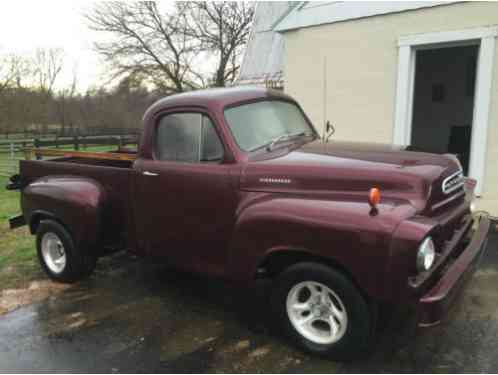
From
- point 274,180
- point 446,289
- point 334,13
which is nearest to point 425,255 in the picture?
point 446,289

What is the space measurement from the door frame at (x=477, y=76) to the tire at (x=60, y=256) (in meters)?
5.54

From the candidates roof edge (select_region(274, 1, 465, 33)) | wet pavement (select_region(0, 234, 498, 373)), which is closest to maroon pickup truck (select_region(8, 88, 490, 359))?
wet pavement (select_region(0, 234, 498, 373))

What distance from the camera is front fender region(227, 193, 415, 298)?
104 inches

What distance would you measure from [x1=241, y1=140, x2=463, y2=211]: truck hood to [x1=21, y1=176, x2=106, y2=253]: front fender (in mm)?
1791

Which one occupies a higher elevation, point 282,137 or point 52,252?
point 282,137

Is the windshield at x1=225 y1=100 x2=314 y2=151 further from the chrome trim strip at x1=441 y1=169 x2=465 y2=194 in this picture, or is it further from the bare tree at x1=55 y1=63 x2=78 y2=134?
the bare tree at x1=55 y1=63 x2=78 y2=134

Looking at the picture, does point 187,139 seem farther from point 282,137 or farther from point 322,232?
point 322,232

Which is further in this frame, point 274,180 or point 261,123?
point 261,123

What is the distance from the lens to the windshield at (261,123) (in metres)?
3.61

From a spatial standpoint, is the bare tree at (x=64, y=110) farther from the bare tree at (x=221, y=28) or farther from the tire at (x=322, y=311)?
the tire at (x=322, y=311)

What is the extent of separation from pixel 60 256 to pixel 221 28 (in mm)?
23169

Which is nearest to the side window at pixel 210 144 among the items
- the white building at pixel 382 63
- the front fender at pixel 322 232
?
the front fender at pixel 322 232

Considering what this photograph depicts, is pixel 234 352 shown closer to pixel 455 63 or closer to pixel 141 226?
pixel 141 226

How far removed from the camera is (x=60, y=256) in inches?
191
